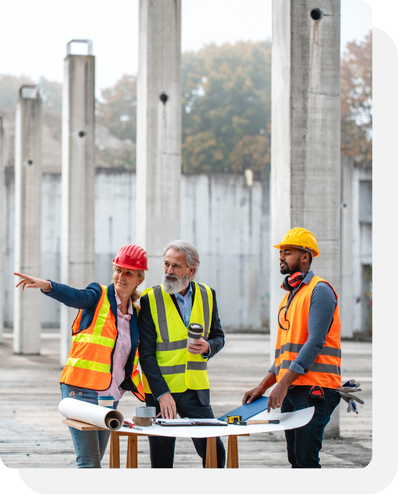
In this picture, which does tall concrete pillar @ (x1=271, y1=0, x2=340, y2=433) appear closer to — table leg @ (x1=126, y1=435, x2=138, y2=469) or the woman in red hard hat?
the woman in red hard hat

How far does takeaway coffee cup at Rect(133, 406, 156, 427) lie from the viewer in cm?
456

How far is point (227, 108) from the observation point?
1992 inches

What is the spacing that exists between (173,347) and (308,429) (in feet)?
3.44

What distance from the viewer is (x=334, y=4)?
8.29m

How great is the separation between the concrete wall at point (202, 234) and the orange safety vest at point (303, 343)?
77.2 ft

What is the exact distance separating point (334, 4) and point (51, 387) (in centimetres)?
801

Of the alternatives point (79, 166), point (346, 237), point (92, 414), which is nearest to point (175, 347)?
point (92, 414)

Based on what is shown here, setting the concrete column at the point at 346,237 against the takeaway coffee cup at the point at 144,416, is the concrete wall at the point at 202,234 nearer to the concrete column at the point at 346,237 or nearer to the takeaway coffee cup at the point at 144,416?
the concrete column at the point at 346,237

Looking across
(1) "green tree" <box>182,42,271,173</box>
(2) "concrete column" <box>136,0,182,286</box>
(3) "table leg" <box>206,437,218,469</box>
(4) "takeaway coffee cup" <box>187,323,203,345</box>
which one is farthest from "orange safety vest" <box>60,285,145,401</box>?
(1) "green tree" <box>182,42,271,173</box>

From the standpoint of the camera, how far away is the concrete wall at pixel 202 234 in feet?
94.2

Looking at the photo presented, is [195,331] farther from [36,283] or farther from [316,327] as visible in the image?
[36,283]

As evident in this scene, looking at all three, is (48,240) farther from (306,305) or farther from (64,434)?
(306,305)

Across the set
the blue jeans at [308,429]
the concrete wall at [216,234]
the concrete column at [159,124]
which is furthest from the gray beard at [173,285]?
the concrete wall at [216,234]

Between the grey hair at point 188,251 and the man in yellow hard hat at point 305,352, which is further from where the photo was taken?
the grey hair at point 188,251
